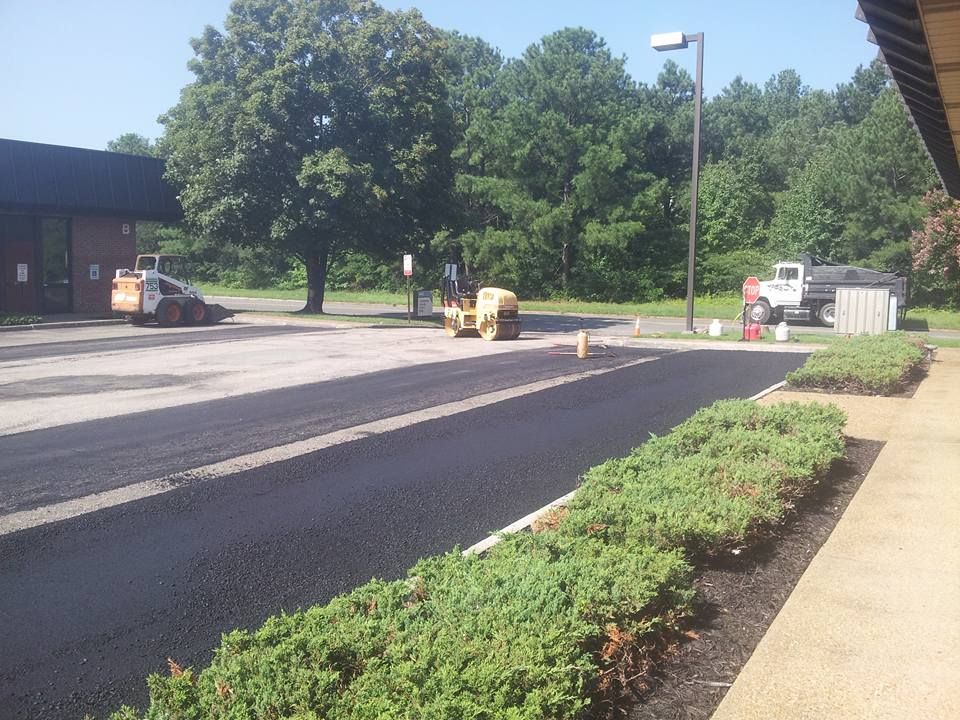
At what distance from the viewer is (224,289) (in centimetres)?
6050

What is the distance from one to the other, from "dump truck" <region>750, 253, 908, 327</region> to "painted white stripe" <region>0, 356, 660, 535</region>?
21.1m

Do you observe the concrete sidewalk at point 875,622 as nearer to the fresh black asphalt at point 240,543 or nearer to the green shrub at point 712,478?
the green shrub at point 712,478

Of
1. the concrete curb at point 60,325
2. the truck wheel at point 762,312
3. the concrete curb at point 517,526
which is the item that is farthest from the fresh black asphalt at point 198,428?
the truck wheel at point 762,312

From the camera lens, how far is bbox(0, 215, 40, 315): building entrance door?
29016 millimetres

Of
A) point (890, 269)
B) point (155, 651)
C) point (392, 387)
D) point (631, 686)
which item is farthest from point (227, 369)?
point (890, 269)

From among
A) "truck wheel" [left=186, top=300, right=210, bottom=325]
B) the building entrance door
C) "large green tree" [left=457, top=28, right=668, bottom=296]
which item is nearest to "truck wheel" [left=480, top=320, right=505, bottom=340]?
"truck wheel" [left=186, top=300, right=210, bottom=325]

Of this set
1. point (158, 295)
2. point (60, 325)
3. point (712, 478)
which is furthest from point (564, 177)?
A: point (712, 478)

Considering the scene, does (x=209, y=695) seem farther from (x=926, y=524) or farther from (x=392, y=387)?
(x=392, y=387)

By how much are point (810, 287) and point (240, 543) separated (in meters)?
29.2

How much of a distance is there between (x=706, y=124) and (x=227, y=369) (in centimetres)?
5477

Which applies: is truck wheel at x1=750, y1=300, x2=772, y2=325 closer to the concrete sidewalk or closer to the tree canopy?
the tree canopy

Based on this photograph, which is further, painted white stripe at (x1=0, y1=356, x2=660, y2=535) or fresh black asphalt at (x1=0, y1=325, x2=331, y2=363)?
fresh black asphalt at (x1=0, y1=325, x2=331, y2=363)

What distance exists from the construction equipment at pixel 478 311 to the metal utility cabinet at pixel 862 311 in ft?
31.5

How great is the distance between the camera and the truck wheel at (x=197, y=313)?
28.5m
